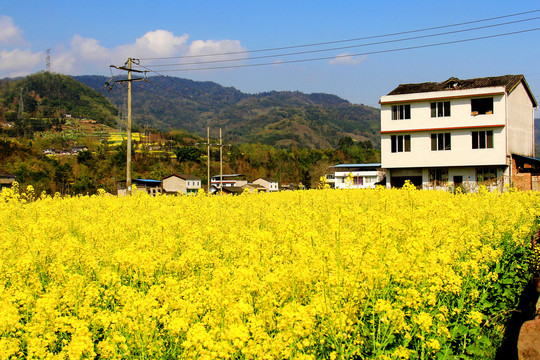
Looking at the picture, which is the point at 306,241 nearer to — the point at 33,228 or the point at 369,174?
the point at 33,228

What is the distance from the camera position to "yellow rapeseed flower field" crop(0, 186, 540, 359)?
11.9 feet

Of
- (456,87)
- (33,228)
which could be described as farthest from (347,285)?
(456,87)

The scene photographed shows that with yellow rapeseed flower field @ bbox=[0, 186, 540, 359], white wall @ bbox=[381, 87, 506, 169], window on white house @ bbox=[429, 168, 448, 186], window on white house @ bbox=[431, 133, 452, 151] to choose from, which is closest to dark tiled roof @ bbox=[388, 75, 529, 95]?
white wall @ bbox=[381, 87, 506, 169]

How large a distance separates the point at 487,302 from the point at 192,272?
4.21 m

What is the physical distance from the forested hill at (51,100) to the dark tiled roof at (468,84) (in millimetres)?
115242

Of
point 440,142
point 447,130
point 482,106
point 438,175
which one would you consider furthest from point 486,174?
point 482,106

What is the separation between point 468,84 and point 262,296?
37189 mm

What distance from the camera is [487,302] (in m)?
6.22

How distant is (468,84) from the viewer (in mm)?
36188

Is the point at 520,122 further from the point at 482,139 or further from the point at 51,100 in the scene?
the point at 51,100

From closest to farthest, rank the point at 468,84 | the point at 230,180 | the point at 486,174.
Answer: the point at 486,174, the point at 468,84, the point at 230,180

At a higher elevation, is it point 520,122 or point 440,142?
point 520,122

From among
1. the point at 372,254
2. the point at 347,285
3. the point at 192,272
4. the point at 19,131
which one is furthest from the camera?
the point at 19,131

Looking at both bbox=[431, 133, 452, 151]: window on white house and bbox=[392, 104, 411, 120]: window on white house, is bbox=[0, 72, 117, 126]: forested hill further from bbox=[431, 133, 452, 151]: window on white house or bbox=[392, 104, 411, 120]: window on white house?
bbox=[431, 133, 452, 151]: window on white house
